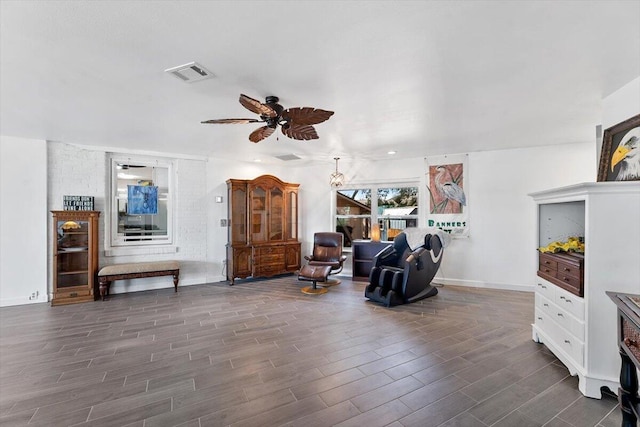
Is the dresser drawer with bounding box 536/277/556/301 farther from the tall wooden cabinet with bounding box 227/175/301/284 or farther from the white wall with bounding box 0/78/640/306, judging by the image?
the tall wooden cabinet with bounding box 227/175/301/284

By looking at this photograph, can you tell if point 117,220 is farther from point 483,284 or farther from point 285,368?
point 483,284

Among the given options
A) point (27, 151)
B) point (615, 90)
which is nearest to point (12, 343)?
point (27, 151)

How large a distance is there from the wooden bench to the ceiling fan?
130 inches

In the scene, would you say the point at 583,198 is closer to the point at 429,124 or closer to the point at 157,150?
the point at 429,124

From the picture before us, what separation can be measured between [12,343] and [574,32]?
5.76 meters

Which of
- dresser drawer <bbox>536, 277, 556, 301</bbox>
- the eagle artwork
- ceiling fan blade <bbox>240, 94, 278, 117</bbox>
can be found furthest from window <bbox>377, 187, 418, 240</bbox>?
ceiling fan blade <bbox>240, 94, 278, 117</bbox>

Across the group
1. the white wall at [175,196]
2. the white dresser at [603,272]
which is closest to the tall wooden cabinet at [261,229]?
the white wall at [175,196]

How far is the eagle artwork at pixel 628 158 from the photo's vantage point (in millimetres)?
2445

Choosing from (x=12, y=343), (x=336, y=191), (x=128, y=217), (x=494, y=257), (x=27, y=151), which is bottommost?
(x=12, y=343)

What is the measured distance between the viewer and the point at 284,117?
2.78 metres

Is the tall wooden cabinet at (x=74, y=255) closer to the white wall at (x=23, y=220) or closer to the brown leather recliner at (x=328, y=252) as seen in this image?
the white wall at (x=23, y=220)

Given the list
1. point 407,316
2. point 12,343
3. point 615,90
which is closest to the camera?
point 615,90

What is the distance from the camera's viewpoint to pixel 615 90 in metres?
2.74

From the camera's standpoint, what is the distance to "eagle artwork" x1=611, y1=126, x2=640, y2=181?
8.02 ft
